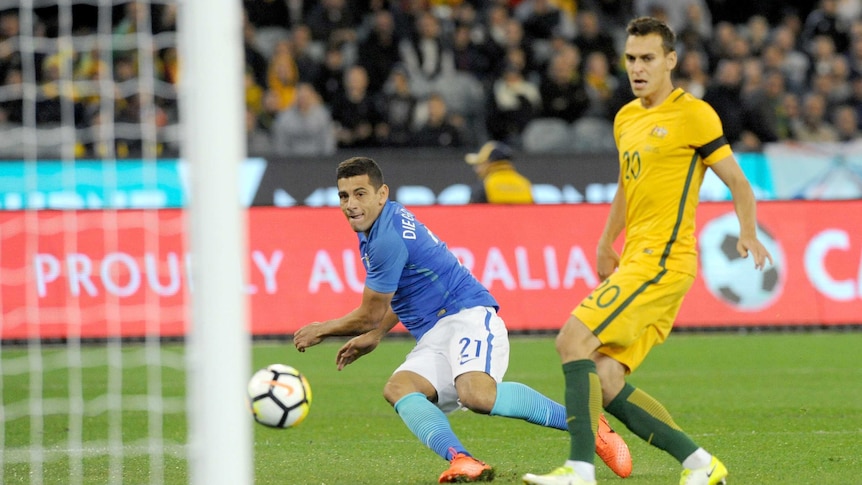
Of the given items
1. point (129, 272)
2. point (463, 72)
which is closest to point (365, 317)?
point (129, 272)

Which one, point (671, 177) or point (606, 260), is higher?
point (671, 177)

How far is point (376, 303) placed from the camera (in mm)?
6238

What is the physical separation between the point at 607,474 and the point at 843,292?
7515mm

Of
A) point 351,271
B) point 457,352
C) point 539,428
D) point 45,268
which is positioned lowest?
point 539,428

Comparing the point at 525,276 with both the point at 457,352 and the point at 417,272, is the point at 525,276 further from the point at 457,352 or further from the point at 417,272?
the point at 457,352

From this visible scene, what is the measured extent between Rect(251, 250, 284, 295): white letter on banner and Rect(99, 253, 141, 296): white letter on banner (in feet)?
3.74

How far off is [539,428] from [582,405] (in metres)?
2.78

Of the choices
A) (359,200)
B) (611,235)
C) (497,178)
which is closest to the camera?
(611,235)

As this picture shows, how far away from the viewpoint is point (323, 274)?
1299cm

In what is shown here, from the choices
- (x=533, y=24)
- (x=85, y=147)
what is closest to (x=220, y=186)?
(x=85, y=147)

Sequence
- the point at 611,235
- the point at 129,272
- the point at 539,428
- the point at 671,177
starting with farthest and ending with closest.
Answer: the point at 129,272, the point at 539,428, the point at 611,235, the point at 671,177

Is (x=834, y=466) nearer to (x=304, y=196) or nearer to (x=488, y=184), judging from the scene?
(x=488, y=184)

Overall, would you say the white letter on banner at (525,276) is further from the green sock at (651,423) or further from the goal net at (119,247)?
the green sock at (651,423)

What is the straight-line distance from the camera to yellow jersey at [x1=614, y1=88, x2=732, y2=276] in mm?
5438
